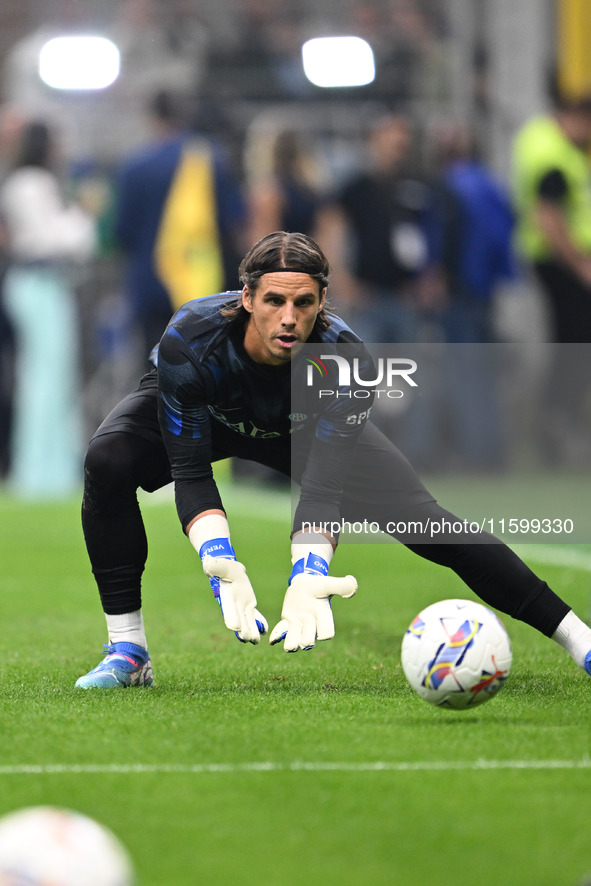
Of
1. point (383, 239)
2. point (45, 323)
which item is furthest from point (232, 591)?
point (45, 323)

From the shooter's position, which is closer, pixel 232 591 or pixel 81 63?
pixel 232 591

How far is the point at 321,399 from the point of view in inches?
217

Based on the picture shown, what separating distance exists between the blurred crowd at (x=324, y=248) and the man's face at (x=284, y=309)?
7.66m

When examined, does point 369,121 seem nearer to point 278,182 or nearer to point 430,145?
point 430,145

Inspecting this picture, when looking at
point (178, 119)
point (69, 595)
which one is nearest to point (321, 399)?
point (69, 595)

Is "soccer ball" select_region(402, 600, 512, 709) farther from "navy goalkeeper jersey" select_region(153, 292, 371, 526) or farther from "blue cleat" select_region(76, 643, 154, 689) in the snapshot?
"blue cleat" select_region(76, 643, 154, 689)

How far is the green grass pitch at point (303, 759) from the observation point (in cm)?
347

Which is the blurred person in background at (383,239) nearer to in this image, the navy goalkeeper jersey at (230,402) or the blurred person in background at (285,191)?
the blurred person in background at (285,191)

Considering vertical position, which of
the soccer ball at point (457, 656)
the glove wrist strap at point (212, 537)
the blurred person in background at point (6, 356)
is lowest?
the blurred person in background at point (6, 356)

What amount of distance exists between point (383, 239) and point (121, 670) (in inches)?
351

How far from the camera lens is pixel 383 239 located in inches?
551

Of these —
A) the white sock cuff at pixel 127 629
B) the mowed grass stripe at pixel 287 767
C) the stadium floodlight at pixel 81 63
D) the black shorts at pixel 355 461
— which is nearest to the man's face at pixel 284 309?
the black shorts at pixel 355 461

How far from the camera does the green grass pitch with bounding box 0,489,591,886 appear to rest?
11.4 ft

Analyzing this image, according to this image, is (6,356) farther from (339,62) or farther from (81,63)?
(339,62)
